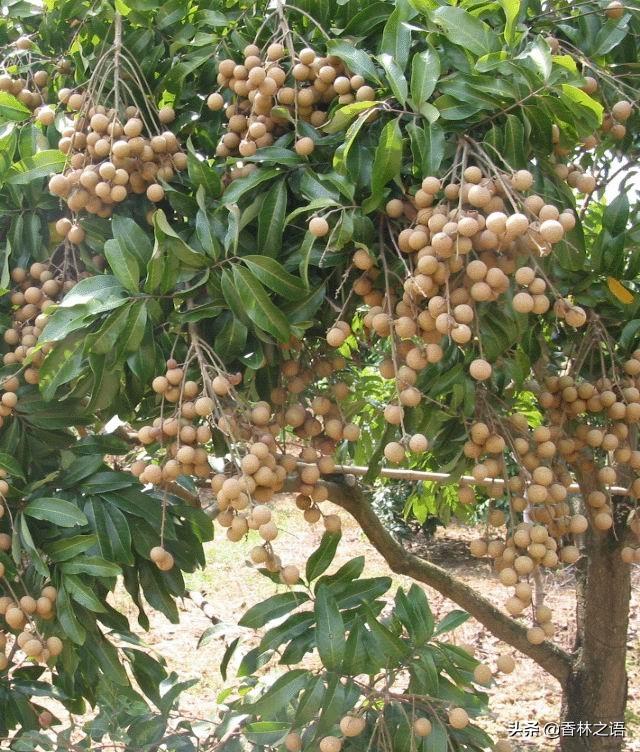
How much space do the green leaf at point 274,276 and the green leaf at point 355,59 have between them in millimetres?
252

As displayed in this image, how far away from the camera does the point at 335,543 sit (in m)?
1.21

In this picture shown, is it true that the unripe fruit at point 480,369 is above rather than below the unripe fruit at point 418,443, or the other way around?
above

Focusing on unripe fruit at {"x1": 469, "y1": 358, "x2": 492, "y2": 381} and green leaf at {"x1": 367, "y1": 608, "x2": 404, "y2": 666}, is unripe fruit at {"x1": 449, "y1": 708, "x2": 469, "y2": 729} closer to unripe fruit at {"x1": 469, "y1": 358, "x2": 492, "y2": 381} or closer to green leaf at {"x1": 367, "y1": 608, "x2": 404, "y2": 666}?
green leaf at {"x1": 367, "y1": 608, "x2": 404, "y2": 666}

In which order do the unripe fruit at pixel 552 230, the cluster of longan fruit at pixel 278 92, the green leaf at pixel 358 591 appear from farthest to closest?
the green leaf at pixel 358 591, the cluster of longan fruit at pixel 278 92, the unripe fruit at pixel 552 230

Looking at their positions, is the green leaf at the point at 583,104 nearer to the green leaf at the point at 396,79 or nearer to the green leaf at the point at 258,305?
the green leaf at the point at 396,79

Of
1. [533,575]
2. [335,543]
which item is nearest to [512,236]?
[533,575]

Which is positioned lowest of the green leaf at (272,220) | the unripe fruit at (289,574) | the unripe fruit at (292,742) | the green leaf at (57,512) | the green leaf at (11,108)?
the unripe fruit at (292,742)

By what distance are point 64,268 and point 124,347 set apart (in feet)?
0.79

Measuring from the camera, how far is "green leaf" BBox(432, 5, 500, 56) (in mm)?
871

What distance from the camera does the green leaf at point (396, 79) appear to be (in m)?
0.89

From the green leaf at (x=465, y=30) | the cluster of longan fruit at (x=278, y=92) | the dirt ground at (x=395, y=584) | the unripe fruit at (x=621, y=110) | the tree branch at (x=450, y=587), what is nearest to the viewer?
the green leaf at (x=465, y=30)

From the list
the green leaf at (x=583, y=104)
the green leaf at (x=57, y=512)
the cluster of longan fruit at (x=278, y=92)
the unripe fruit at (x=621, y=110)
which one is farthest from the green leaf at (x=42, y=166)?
the unripe fruit at (x=621, y=110)

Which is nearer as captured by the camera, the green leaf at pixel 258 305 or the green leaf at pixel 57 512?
the green leaf at pixel 258 305

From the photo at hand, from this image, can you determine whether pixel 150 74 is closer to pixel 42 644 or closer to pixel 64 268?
pixel 64 268
